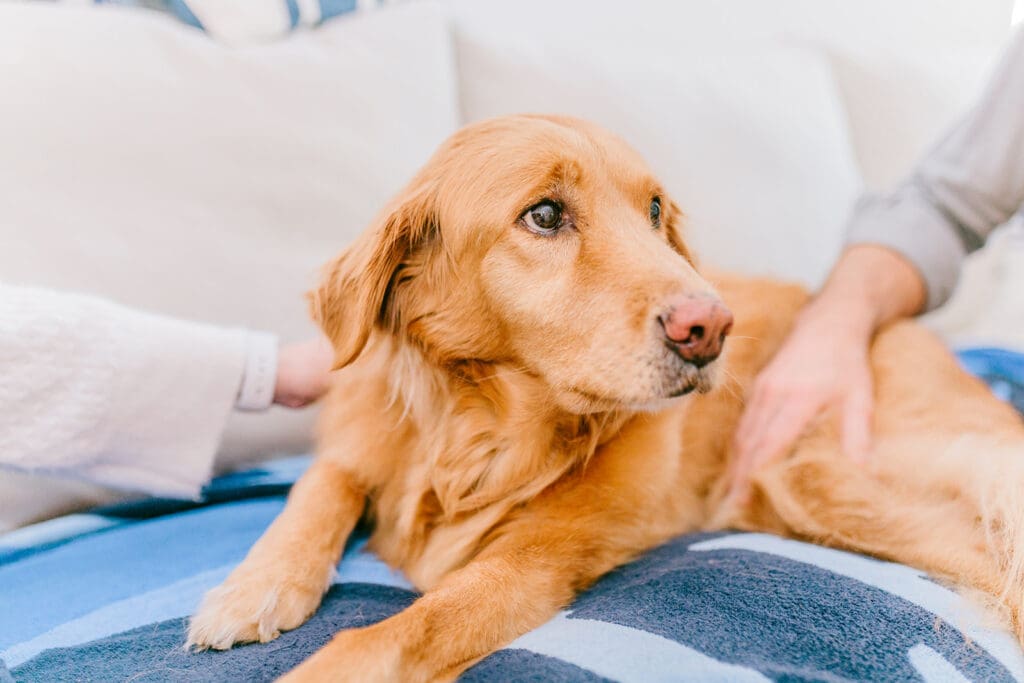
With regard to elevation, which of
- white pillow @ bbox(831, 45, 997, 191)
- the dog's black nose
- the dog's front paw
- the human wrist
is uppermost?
white pillow @ bbox(831, 45, 997, 191)

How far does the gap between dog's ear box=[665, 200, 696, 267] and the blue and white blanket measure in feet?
1.89

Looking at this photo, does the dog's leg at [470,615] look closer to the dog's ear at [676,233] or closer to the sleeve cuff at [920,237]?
the dog's ear at [676,233]

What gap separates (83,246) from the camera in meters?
1.36

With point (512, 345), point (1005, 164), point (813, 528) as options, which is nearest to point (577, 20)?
point (1005, 164)

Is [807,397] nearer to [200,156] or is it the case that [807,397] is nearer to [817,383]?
[817,383]

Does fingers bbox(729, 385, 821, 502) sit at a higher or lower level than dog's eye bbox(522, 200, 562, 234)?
lower

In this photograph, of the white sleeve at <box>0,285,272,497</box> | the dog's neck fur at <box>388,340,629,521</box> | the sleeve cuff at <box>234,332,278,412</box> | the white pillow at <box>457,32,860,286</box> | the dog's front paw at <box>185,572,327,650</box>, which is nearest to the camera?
the dog's front paw at <box>185,572,327,650</box>

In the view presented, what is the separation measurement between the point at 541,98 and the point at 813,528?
138 cm

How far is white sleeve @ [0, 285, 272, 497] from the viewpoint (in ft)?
3.67

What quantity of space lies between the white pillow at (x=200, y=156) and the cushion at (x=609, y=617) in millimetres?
398

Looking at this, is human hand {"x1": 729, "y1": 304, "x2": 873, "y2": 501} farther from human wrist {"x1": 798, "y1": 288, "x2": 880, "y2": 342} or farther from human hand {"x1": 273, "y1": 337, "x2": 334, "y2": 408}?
human hand {"x1": 273, "y1": 337, "x2": 334, "y2": 408}

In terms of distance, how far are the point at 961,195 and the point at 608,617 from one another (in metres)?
1.65

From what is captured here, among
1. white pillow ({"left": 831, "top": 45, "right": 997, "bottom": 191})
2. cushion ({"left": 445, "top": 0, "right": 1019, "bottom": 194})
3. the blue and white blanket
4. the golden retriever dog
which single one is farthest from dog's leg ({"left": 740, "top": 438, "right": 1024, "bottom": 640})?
white pillow ({"left": 831, "top": 45, "right": 997, "bottom": 191})

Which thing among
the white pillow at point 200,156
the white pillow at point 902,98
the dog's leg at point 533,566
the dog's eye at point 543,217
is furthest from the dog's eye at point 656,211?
the white pillow at point 902,98
